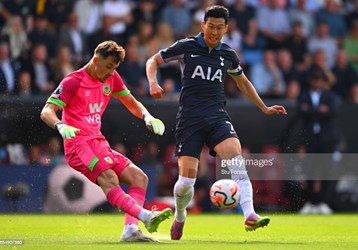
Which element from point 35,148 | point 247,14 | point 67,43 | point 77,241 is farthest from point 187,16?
point 77,241

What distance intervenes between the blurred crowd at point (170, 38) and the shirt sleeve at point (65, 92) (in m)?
6.64

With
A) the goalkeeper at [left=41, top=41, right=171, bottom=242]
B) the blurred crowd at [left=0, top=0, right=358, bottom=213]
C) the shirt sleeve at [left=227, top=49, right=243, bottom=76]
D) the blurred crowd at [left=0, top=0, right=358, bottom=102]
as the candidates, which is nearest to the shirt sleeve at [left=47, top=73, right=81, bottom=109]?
the goalkeeper at [left=41, top=41, right=171, bottom=242]

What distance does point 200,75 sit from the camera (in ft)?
39.8

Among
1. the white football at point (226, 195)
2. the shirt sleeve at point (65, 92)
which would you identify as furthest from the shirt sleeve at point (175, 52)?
the white football at point (226, 195)

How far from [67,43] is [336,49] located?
6714 millimetres

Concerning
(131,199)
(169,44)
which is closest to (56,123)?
(131,199)

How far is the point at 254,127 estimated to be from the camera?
20438 mm

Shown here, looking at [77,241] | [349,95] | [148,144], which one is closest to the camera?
[77,241]

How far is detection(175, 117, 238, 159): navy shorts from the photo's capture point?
12016 mm

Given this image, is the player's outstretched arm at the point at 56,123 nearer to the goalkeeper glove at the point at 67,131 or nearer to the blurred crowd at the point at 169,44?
the goalkeeper glove at the point at 67,131

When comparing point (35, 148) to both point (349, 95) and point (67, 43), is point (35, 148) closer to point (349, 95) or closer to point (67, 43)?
point (67, 43)

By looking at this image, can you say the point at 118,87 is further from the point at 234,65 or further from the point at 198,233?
the point at 198,233

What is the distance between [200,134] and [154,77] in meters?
0.92

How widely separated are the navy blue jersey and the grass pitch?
5.26ft
